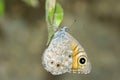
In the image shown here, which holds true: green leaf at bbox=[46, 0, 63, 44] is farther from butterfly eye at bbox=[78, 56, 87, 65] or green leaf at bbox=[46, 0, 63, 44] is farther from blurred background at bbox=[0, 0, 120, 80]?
blurred background at bbox=[0, 0, 120, 80]

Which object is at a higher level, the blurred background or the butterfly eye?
the blurred background

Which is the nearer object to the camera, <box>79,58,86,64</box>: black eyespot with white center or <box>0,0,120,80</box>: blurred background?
<box>79,58,86,64</box>: black eyespot with white center

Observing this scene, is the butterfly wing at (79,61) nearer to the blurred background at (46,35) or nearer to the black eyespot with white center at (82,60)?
the black eyespot with white center at (82,60)

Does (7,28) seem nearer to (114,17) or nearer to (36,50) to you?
(36,50)

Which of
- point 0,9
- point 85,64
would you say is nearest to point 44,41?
point 0,9

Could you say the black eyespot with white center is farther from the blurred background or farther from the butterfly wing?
the blurred background

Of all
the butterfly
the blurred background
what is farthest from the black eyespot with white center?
the blurred background
